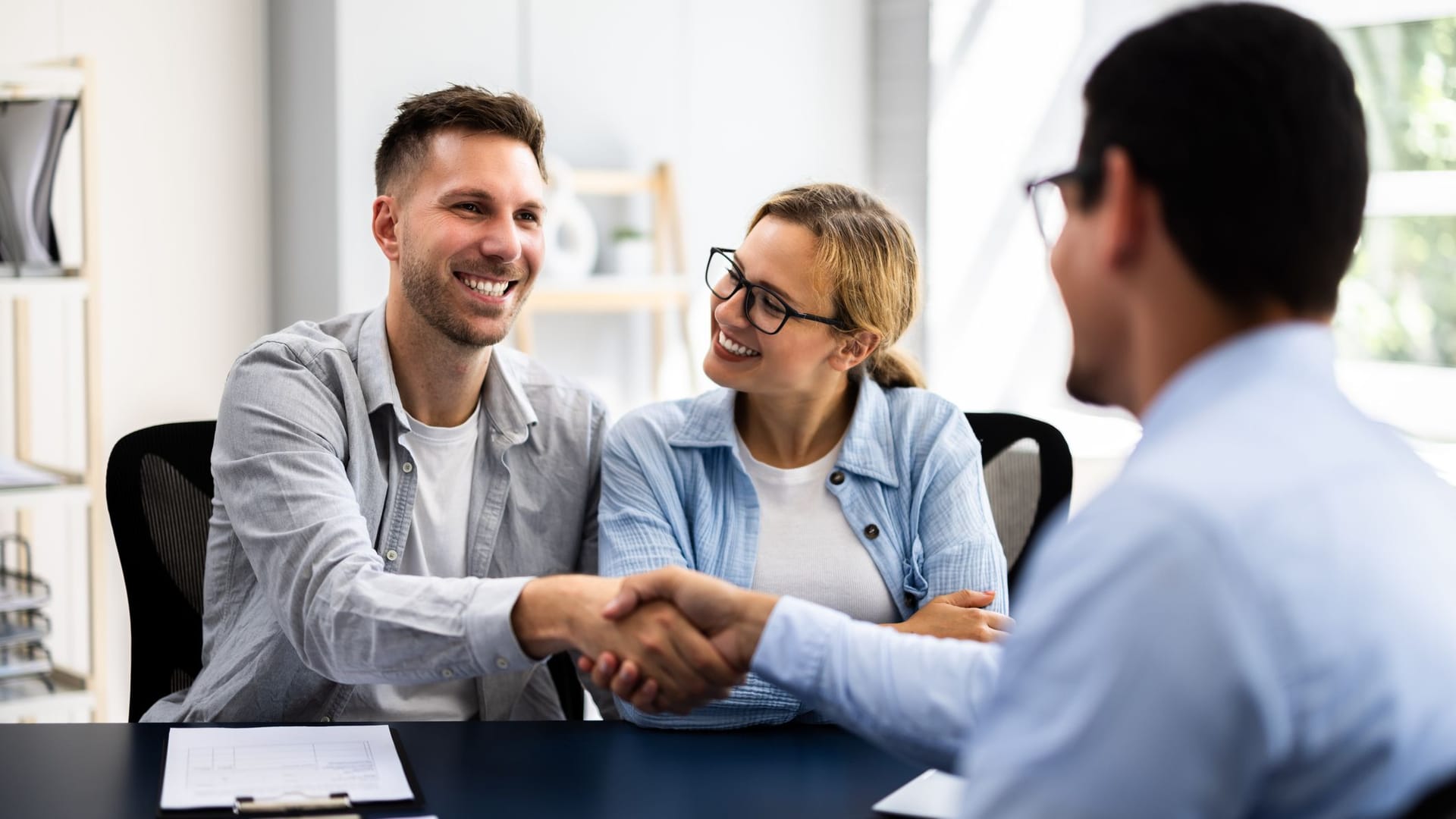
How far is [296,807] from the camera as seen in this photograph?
3.91 feet

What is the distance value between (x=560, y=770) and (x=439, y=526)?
2.04 feet

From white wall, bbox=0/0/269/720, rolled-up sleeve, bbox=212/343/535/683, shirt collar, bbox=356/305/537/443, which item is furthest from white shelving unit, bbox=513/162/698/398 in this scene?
rolled-up sleeve, bbox=212/343/535/683

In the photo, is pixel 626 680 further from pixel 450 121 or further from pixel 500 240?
pixel 450 121

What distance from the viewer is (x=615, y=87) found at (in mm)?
3807

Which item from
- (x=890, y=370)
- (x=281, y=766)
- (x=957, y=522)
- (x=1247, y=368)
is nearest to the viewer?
(x=1247, y=368)

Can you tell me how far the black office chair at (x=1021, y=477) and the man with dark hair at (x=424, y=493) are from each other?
0.62 metres

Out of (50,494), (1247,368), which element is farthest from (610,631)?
(50,494)

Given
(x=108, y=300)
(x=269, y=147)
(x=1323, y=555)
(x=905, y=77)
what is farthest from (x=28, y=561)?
(x=905, y=77)

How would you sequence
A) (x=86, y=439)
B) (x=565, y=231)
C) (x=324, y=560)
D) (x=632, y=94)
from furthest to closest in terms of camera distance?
(x=632, y=94) → (x=565, y=231) → (x=86, y=439) → (x=324, y=560)

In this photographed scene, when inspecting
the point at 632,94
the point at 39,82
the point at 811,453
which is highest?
the point at 632,94

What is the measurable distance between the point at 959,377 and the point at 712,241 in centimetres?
92

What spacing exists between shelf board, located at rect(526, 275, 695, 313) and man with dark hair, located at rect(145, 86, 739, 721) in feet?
4.91

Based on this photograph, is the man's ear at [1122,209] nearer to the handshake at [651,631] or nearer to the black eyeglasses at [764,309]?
the handshake at [651,631]

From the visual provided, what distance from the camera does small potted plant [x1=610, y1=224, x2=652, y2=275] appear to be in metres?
3.76
